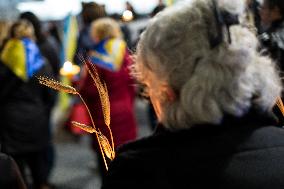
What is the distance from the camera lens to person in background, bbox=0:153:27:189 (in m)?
1.76

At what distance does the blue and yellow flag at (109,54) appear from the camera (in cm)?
400

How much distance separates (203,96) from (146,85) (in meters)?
0.21

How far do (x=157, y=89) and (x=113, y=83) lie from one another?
268 cm

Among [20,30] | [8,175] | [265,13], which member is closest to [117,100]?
[20,30]

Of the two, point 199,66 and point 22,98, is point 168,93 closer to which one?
point 199,66

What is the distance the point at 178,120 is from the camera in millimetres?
1314

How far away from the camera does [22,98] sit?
13.6 feet

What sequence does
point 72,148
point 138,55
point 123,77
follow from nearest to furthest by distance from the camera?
point 138,55
point 123,77
point 72,148

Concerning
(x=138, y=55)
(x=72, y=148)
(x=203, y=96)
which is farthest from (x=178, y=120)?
(x=72, y=148)

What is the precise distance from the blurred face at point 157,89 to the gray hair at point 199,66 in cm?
2

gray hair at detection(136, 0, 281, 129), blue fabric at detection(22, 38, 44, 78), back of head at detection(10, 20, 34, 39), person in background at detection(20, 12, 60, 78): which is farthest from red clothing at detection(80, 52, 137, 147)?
gray hair at detection(136, 0, 281, 129)

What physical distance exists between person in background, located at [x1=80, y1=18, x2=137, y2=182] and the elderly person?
2588mm

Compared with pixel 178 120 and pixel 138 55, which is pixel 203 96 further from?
pixel 138 55

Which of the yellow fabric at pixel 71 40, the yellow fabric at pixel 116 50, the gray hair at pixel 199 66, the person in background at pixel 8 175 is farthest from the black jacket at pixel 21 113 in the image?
the gray hair at pixel 199 66
